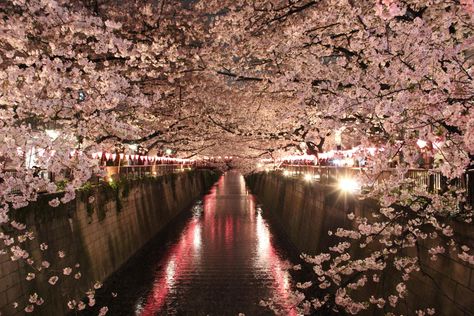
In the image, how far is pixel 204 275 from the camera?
21.6m

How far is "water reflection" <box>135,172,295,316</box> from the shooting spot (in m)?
17.2

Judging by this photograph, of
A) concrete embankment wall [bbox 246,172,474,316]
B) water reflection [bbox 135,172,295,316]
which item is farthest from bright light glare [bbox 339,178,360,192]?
water reflection [bbox 135,172,295,316]

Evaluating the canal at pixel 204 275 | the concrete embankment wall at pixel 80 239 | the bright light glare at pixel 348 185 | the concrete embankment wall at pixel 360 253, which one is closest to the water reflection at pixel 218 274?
the canal at pixel 204 275

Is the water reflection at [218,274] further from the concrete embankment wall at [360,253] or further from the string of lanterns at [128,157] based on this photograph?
the string of lanterns at [128,157]

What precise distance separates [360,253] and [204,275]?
896cm

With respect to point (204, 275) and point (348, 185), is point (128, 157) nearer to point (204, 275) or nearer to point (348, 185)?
point (204, 275)

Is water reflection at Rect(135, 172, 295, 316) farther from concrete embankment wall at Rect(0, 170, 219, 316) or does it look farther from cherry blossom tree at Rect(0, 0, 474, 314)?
cherry blossom tree at Rect(0, 0, 474, 314)

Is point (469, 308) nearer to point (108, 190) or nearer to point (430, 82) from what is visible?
point (430, 82)

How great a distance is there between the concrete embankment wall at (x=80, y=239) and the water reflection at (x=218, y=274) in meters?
2.11

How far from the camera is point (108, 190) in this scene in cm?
2178

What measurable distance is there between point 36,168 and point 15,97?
1505 millimetres

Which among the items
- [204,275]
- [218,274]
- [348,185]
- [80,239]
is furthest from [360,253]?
[80,239]

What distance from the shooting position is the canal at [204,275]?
17.2 metres

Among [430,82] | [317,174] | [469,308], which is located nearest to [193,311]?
[469,308]
